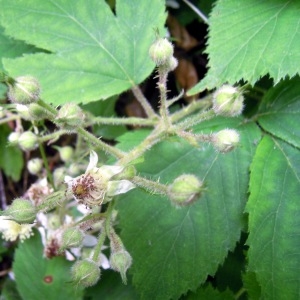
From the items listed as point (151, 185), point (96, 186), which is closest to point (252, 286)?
point (151, 185)

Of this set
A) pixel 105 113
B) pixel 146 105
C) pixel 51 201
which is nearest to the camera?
pixel 51 201

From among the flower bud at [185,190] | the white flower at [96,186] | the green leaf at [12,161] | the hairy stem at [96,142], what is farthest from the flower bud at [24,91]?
the green leaf at [12,161]

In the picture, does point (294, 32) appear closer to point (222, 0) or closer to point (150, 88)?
point (222, 0)

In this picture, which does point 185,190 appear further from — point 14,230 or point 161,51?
point 14,230

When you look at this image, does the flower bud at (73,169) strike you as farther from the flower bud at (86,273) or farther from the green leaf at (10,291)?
the green leaf at (10,291)

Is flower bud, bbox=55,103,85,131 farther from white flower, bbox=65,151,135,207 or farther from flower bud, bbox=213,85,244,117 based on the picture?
flower bud, bbox=213,85,244,117

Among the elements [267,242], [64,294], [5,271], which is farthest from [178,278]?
[5,271]
